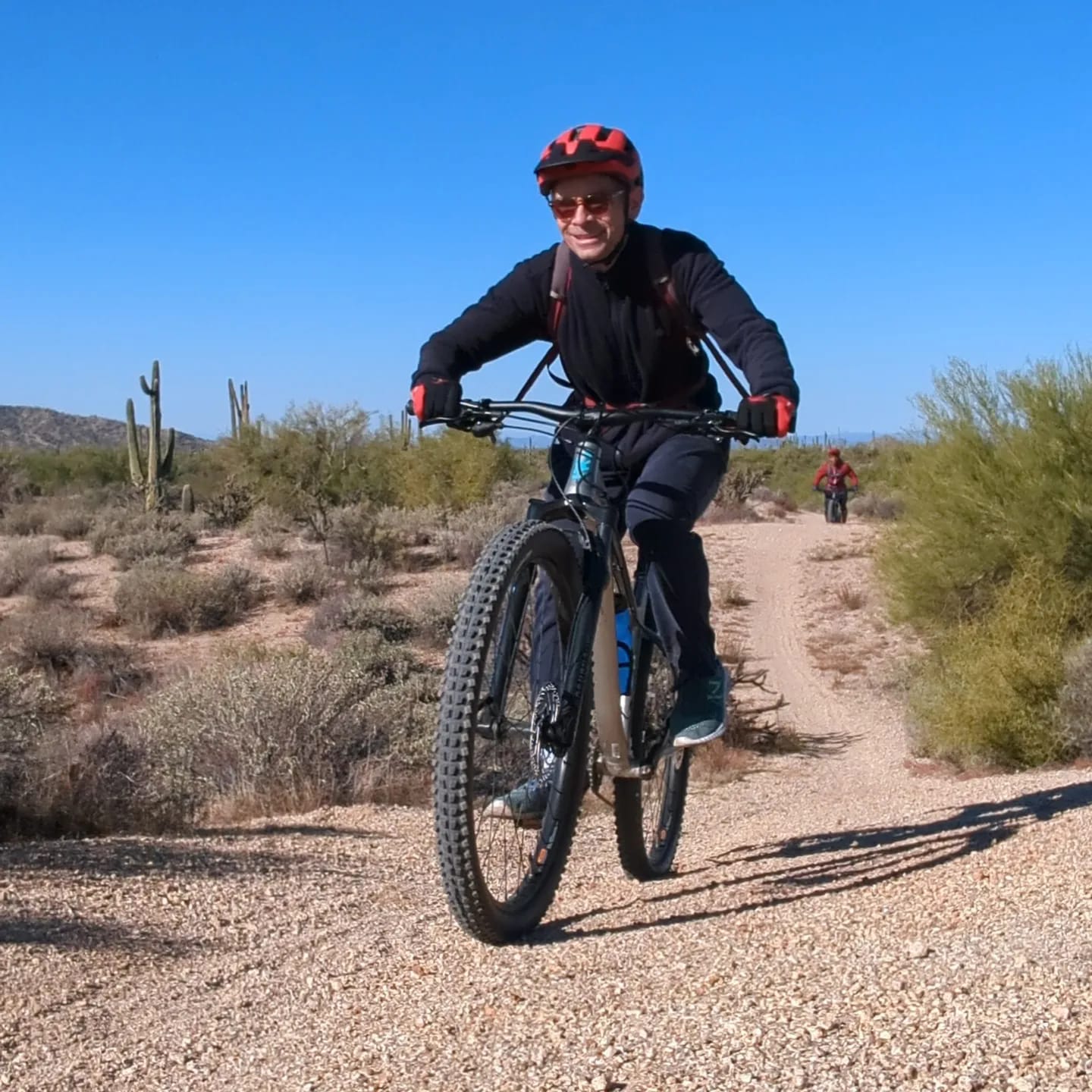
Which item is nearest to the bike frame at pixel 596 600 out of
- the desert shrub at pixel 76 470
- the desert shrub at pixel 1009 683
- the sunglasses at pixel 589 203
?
the sunglasses at pixel 589 203

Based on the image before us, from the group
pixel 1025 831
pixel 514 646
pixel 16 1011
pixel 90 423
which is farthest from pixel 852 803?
pixel 90 423

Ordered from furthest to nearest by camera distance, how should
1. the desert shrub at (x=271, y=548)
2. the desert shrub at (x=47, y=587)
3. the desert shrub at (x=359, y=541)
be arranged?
the desert shrub at (x=271, y=548) < the desert shrub at (x=359, y=541) < the desert shrub at (x=47, y=587)

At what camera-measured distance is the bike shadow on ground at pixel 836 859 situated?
4.15 meters

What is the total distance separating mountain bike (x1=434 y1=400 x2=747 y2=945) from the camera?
3.50 metres

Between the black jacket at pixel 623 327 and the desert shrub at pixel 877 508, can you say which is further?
the desert shrub at pixel 877 508

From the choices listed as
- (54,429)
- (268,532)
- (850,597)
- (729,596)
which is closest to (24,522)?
(268,532)

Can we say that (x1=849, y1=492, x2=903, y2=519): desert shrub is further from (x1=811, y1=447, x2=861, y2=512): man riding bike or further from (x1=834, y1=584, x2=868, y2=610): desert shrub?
(x1=834, y1=584, x2=868, y2=610): desert shrub

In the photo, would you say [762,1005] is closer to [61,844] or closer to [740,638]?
[61,844]

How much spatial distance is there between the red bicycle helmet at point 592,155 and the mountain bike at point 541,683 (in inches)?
28.3

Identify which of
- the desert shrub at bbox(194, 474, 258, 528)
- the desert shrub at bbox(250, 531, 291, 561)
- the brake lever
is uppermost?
the desert shrub at bbox(194, 474, 258, 528)

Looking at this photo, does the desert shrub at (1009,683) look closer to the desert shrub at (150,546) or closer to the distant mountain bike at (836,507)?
the desert shrub at (150,546)

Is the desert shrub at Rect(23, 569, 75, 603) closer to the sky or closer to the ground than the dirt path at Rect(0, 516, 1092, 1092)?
closer to the sky

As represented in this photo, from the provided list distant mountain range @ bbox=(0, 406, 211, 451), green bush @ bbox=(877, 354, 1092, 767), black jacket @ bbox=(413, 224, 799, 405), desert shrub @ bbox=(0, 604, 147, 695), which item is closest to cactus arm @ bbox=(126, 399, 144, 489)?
desert shrub @ bbox=(0, 604, 147, 695)

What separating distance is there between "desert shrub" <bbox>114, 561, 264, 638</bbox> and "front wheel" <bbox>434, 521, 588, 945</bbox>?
50.6 feet
